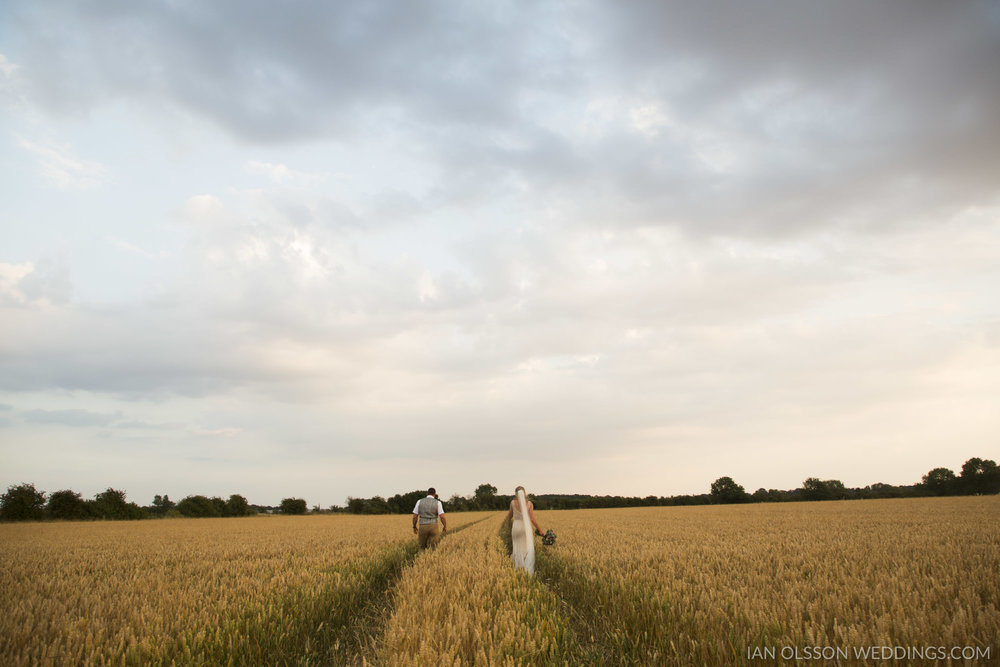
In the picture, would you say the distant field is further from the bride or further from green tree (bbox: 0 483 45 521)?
green tree (bbox: 0 483 45 521)

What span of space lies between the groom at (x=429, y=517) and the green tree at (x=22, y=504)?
8155cm

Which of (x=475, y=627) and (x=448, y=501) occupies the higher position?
(x=475, y=627)

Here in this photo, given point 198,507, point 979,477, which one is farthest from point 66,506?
point 979,477

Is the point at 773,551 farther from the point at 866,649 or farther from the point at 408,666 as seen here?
the point at 408,666

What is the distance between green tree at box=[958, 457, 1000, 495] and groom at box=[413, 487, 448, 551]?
11608cm

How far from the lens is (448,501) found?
10556cm

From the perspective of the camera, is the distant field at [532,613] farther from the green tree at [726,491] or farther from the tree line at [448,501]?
the green tree at [726,491]

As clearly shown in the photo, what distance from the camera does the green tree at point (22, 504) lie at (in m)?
63.3

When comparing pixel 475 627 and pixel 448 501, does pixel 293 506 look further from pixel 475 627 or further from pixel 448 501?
pixel 475 627

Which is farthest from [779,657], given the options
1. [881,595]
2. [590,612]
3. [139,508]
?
[139,508]

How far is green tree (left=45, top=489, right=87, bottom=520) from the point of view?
216 ft


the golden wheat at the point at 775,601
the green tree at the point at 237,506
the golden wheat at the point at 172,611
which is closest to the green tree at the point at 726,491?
the green tree at the point at 237,506

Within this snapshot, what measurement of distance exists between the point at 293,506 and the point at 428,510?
98.0 m

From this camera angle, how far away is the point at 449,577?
7.20 m
